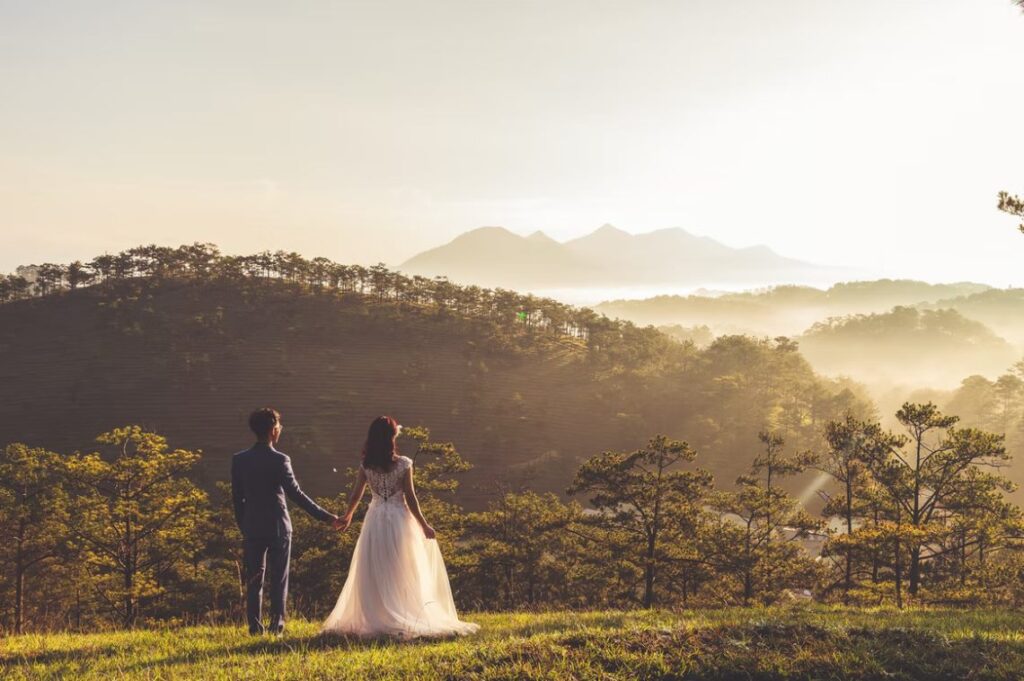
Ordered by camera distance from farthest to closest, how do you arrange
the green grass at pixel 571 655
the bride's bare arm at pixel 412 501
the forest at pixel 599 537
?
the forest at pixel 599 537, the bride's bare arm at pixel 412 501, the green grass at pixel 571 655

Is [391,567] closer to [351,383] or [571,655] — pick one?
[571,655]

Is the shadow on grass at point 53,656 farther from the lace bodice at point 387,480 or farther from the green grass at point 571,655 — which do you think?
the lace bodice at point 387,480

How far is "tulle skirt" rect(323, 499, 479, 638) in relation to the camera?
7.11 metres

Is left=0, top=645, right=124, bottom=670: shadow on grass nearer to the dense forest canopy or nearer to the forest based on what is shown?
the forest

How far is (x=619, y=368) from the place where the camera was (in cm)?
10950

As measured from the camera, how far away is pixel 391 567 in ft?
24.2

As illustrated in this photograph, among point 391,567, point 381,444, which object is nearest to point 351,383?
point 391,567

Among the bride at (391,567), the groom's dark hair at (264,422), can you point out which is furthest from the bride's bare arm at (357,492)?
the groom's dark hair at (264,422)

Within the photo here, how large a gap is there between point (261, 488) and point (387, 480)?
1.39 meters

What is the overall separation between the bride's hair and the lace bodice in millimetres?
113

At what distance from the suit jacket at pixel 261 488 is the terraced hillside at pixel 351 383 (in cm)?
6824

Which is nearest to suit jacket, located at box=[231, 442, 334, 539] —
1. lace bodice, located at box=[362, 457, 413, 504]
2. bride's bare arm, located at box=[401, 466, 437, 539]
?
lace bodice, located at box=[362, 457, 413, 504]

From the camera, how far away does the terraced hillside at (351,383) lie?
83.2 m

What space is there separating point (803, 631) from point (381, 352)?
10389cm
